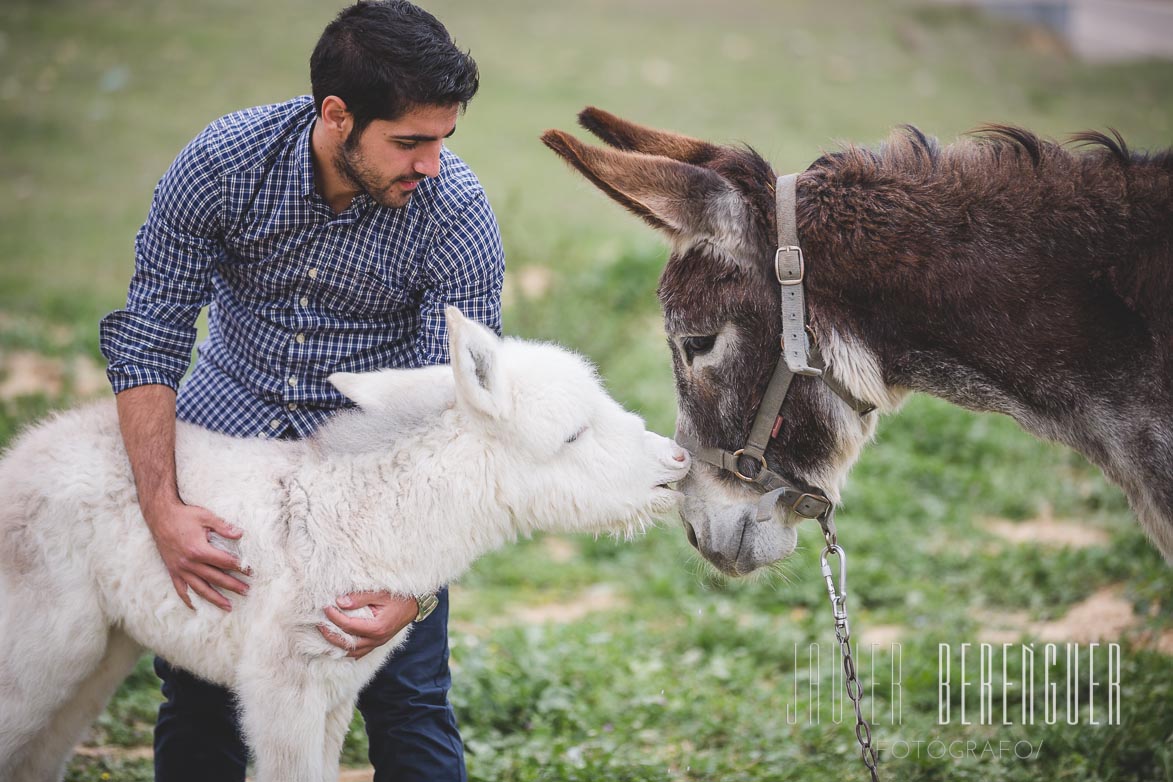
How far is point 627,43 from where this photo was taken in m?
19.5

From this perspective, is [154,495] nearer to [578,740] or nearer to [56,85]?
[578,740]

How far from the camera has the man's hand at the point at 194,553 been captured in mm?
3105

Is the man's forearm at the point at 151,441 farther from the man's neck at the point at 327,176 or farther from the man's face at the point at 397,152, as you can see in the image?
the man's face at the point at 397,152

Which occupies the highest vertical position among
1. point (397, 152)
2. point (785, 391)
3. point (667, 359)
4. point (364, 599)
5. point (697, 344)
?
point (667, 359)

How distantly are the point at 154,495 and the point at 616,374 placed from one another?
22.8ft

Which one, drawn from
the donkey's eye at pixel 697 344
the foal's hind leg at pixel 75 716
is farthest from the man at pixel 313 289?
the donkey's eye at pixel 697 344

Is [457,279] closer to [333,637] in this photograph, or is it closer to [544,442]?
[544,442]

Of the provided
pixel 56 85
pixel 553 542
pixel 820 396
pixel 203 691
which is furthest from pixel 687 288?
pixel 56 85

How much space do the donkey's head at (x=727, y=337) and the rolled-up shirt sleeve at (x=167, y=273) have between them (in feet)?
4.03

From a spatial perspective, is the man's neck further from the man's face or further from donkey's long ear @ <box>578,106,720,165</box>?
donkey's long ear @ <box>578,106,720,165</box>

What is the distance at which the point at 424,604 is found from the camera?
3.43m

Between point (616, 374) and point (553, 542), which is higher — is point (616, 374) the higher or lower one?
the higher one

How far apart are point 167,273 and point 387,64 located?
1.07m

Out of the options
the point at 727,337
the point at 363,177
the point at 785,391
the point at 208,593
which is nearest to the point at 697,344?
the point at 727,337
